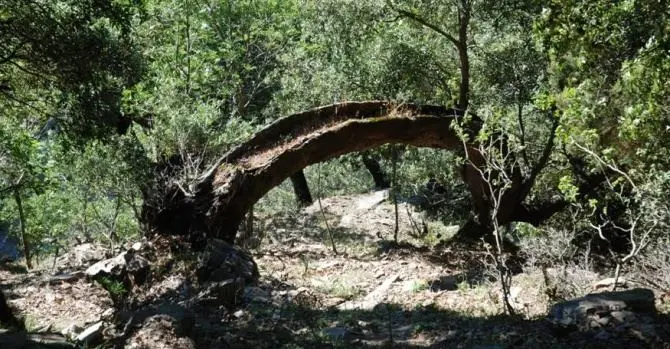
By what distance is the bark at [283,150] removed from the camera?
847 cm

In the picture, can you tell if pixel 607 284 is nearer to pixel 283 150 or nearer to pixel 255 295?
pixel 255 295

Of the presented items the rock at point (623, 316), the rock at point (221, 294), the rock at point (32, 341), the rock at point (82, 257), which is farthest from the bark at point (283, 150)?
the rock at point (623, 316)

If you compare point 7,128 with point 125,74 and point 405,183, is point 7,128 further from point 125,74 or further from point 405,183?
point 405,183

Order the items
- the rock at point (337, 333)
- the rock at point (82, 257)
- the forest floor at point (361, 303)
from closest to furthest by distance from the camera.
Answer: the forest floor at point (361, 303)
the rock at point (337, 333)
the rock at point (82, 257)

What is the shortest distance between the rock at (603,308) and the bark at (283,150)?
384 centimetres

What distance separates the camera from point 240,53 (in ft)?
44.8

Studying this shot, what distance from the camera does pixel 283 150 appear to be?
29.1ft

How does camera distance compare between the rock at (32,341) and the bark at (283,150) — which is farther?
the bark at (283,150)

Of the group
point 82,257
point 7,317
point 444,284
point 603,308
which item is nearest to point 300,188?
point 82,257

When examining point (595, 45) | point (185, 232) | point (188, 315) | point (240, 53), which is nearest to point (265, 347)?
point (188, 315)

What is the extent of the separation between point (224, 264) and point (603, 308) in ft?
14.3

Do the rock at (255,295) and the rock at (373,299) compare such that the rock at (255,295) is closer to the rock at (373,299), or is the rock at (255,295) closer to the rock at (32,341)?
the rock at (373,299)

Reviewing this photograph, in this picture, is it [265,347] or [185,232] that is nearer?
[265,347]

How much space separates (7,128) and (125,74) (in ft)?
19.8
